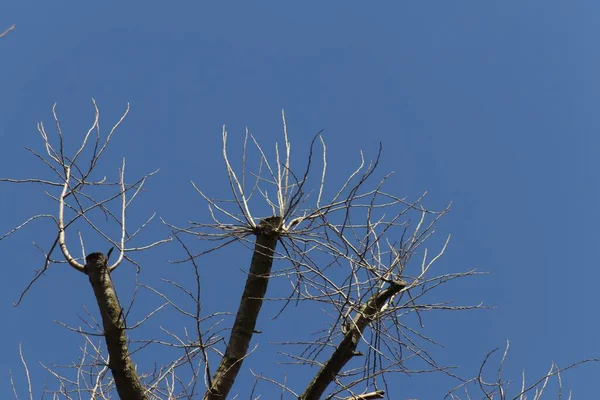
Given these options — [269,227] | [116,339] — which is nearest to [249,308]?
[269,227]

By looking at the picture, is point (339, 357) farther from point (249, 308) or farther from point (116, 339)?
point (116, 339)

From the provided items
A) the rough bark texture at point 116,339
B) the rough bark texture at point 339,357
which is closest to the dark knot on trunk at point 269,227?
the rough bark texture at point 339,357

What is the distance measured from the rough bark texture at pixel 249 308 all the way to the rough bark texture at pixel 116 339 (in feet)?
1.63

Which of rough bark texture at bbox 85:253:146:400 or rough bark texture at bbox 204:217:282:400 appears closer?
rough bark texture at bbox 85:253:146:400

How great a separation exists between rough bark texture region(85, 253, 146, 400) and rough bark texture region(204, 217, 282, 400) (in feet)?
1.63

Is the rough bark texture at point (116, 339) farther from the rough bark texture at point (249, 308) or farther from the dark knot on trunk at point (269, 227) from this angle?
the dark knot on trunk at point (269, 227)

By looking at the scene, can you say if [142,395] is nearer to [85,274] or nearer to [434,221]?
[85,274]

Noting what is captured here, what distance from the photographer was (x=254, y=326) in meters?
4.08

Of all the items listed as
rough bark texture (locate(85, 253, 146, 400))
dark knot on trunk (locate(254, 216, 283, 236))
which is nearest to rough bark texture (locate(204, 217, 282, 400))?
dark knot on trunk (locate(254, 216, 283, 236))

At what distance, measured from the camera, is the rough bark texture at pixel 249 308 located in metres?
3.87

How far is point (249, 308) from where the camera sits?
4082 millimetres

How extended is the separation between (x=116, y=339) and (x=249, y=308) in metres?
0.91

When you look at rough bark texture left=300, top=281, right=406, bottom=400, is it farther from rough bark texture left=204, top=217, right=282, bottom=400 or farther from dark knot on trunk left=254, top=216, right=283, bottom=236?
dark knot on trunk left=254, top=216, right=283, bottom=236

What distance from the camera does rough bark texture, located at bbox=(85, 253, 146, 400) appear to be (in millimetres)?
3500
